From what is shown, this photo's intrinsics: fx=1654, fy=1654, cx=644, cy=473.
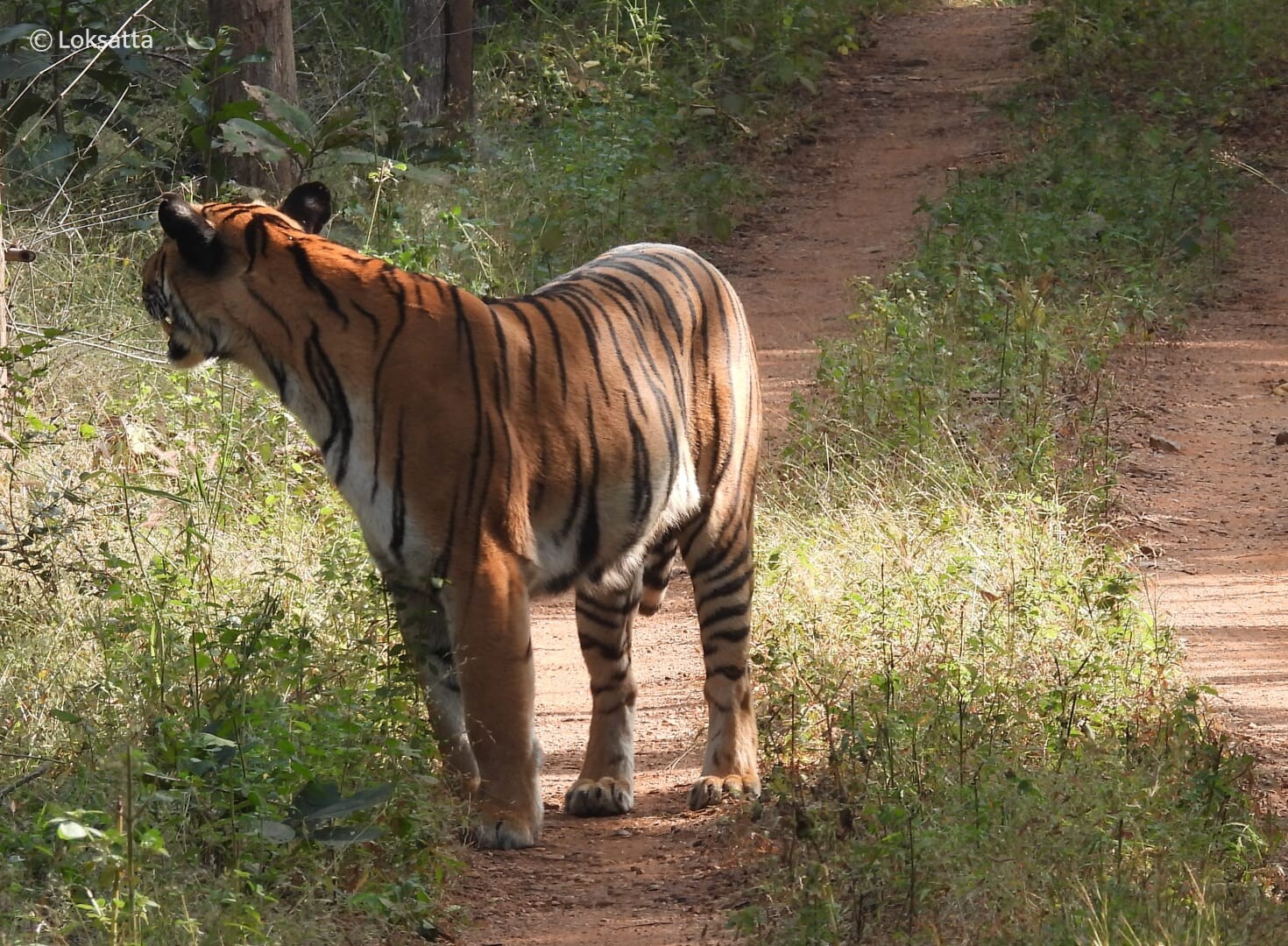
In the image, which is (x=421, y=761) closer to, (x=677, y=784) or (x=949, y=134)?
(x=677, y=784)

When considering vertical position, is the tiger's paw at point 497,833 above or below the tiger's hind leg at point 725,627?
below

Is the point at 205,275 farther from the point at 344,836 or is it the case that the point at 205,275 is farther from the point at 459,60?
the point at 459,60

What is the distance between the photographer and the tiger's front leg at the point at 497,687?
404cm

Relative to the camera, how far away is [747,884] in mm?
3908

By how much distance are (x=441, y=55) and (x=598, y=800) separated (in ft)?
29.0

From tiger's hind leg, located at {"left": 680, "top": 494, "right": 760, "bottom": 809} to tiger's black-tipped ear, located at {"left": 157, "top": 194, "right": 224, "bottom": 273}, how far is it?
5.04 ft

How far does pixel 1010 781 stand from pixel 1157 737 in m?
0.74

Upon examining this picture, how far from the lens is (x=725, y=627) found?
4.76 metres

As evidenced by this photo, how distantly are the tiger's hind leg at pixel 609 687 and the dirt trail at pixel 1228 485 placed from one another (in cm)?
175

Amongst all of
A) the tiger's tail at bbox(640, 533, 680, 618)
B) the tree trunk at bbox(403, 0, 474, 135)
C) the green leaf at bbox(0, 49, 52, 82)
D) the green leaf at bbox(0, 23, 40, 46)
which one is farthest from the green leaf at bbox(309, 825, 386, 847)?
the tree trunk at bbox(403, 0, 474, 135)

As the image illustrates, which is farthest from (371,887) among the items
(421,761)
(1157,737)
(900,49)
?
(900,49)

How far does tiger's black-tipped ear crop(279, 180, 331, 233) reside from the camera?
4.52m

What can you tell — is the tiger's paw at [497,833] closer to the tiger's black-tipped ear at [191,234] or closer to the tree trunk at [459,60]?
the tiger's black-tipped ear at [191,234]

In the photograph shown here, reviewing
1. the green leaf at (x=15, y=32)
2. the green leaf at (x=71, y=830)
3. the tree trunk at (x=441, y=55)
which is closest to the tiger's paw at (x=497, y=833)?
the green leaf at (x=71, y=830)
